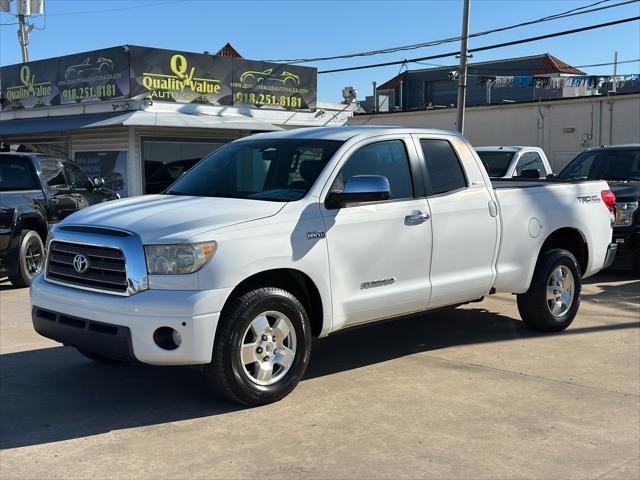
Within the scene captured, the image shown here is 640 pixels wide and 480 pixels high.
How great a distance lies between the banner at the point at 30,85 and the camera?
1894 centimetres

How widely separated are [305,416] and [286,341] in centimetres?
56

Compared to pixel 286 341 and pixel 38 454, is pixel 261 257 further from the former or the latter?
pixel 38 454

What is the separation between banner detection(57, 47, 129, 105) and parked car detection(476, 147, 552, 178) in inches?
328

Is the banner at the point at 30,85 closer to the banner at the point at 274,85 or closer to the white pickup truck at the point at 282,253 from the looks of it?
the banner at the point at 274,85

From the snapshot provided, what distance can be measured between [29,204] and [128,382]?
5.69 m

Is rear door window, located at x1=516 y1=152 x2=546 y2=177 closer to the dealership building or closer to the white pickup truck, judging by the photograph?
the dealership building

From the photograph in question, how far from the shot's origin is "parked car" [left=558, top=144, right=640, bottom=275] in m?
10.2

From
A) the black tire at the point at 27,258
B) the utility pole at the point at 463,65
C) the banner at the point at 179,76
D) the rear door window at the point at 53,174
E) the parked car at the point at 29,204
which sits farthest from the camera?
the utility pole at the point at 463,65

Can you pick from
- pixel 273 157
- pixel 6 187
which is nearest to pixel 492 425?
pixel 273 157

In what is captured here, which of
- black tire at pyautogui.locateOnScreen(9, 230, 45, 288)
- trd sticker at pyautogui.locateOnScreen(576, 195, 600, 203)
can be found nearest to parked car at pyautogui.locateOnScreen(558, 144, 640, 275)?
trd sticker at pyautogui.locateOnScreen(576, 195, 600, 203)

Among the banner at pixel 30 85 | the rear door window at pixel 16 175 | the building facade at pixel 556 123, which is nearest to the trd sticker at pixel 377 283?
the rear door window at pixel 16 175

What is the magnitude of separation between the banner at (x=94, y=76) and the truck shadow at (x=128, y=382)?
37.3 ft

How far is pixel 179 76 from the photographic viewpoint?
57.7ft

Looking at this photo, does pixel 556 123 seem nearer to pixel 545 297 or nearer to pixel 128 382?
pixel 545 297
